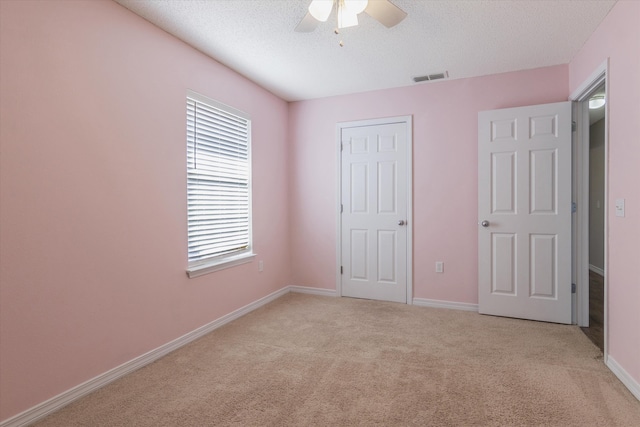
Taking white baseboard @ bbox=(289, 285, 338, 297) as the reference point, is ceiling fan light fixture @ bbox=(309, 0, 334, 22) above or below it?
above

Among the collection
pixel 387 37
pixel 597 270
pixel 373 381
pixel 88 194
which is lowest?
pixel 373 381

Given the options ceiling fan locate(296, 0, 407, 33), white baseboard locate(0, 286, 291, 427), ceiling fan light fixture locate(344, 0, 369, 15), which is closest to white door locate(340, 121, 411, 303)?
white baseboard locate(0, 286, 291, 427)

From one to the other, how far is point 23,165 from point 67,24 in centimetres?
88

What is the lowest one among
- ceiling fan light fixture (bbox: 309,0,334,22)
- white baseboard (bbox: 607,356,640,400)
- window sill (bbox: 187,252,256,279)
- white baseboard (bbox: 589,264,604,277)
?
white baseboard (bbox: 607,356,640,400)

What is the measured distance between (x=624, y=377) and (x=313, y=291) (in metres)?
3.02

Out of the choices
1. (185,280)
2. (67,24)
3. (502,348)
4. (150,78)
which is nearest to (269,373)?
(185,280)

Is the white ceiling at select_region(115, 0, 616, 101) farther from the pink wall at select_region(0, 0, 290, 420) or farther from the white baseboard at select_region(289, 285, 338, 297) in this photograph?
the white baseboard at select_region(289, 285, 338, 297)

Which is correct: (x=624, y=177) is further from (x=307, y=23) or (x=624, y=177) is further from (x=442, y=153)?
(x=307, y=23)

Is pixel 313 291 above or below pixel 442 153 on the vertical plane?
below

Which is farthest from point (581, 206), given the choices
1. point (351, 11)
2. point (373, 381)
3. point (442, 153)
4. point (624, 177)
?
point (351, 11)

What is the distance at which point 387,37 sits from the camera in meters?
2.76

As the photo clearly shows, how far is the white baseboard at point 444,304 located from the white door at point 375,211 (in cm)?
16

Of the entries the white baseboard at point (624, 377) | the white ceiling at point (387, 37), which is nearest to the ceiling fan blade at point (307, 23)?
the white ceiling at point (387, 37)

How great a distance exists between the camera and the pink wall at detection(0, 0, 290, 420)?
1791 millimetres
